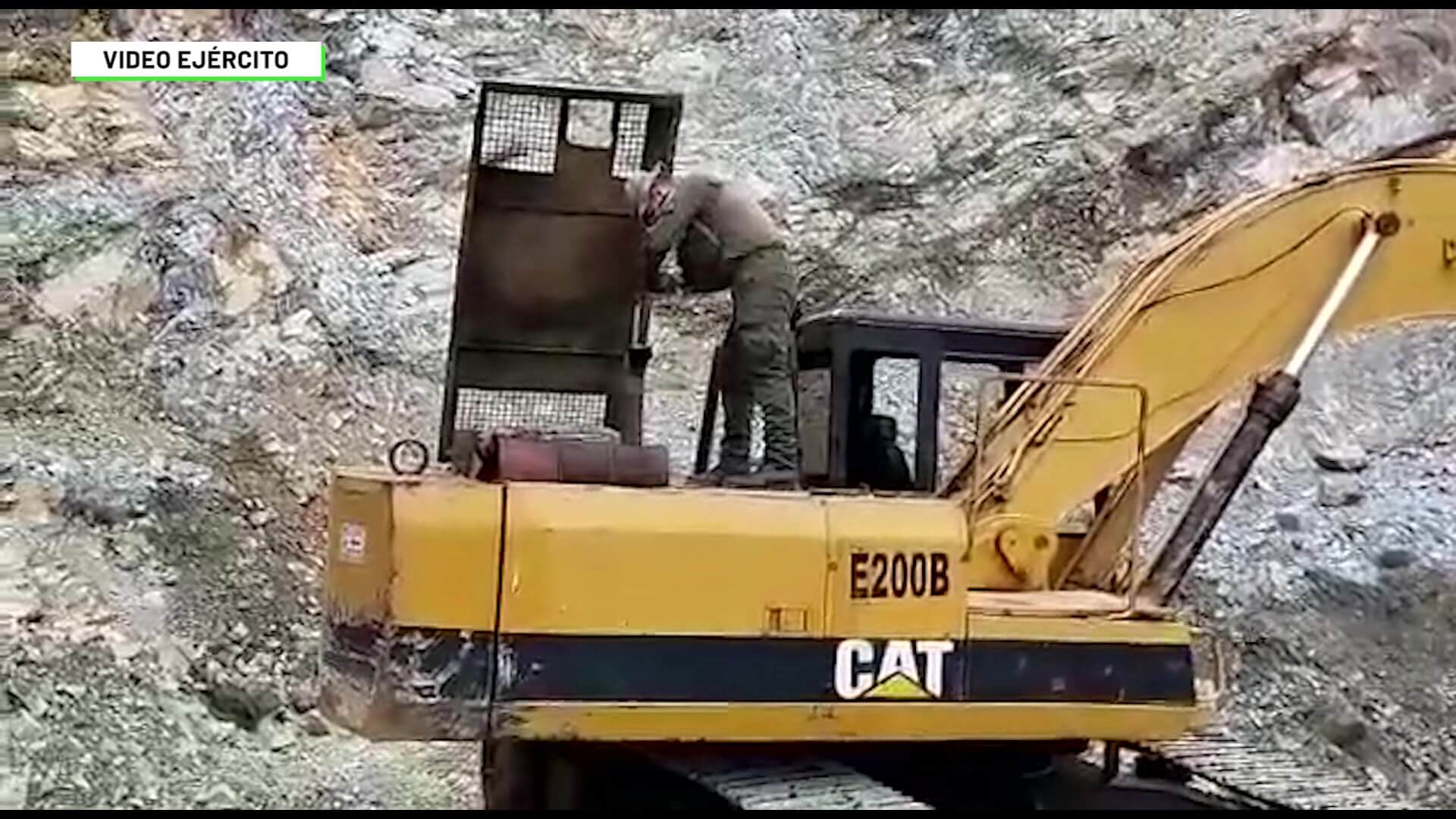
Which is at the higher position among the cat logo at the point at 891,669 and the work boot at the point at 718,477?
the work boot at the point at 718,477

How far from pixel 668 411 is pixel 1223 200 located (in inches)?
160

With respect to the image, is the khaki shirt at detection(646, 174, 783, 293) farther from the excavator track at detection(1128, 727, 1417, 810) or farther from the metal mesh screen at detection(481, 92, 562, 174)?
the excavator track at detection(1128, 727, 1417, 810)

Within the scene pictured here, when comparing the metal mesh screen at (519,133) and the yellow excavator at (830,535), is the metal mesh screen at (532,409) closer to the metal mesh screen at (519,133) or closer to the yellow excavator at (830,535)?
the yellow excavator at (830,535)

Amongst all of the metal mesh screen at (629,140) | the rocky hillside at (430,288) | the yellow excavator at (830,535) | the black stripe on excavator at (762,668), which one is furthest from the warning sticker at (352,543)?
the rocky hillside at (430,288)

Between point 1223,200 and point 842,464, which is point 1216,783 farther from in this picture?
point 1223,200

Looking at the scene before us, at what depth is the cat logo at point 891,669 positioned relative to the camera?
18.8ft

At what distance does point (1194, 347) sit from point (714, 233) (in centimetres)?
152

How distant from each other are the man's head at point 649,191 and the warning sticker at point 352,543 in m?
1.30

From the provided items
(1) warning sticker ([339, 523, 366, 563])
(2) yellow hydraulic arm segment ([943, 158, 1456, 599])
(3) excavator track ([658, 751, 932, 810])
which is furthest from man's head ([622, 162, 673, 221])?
(3) excavator track ([658, 751, 932, 810])

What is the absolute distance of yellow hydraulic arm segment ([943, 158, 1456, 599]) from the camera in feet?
20.4

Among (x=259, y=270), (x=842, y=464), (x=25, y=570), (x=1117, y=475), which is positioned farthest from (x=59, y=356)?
(x=1117, y=475)

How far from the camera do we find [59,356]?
10.5 m

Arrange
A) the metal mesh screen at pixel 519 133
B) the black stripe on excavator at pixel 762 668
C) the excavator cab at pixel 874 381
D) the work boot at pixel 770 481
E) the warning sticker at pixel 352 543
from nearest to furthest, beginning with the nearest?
the black stripe on excavator at pixel 762 668
the warning sticker at pixel 352 543
the work boot at pixel 770 481
the metal mesh screen at pixel 519 133
the excavator cab at pixel 874 381

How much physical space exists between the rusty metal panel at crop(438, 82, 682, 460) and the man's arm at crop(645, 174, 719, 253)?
0.13m
